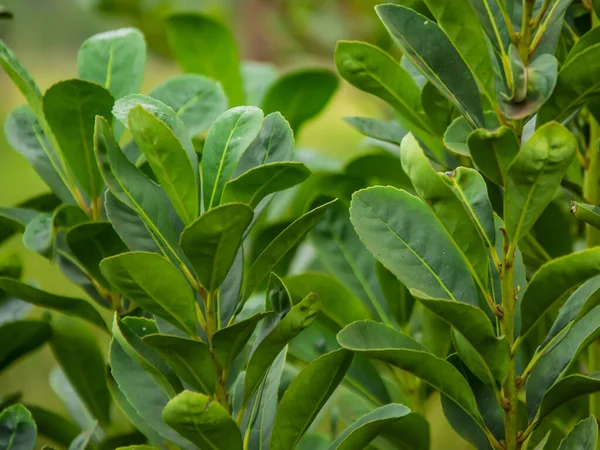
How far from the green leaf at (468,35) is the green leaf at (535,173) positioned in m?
0.11

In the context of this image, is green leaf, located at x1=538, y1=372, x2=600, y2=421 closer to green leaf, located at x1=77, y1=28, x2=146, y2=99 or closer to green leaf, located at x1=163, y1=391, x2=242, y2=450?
green leaf, located at x1=163, y1=391, x2=242, y2=450

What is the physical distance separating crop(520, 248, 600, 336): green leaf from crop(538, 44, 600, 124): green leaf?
151mm

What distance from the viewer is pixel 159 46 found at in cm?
183

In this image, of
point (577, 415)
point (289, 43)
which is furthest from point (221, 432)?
point (289, 43)

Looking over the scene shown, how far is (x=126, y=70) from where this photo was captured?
2.52 ft

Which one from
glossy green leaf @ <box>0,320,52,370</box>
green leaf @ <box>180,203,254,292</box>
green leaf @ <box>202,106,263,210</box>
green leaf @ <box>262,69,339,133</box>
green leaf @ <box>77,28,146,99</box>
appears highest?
green leaf @ <box>77,28,146,99</box>

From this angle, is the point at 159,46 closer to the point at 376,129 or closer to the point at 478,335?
the point at 376,129

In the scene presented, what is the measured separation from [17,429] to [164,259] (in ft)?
0.83

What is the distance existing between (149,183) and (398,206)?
180mm

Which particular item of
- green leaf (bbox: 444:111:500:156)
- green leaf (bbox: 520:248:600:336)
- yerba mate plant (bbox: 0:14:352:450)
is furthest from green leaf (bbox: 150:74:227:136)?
green leaf (bbox: 520:248:600:336)

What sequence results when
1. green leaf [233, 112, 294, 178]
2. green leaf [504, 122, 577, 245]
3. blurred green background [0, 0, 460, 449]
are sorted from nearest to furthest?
1. green leaf [504, 122, 577, 245]
2. green leaf [233, 112, 294, 178]
3. blurred green background [0, 0, 460, 449]

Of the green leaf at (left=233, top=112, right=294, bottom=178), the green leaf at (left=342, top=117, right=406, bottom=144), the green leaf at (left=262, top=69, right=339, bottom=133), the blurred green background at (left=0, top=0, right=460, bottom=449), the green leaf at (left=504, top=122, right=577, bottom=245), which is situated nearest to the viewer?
the green leaf at (left=504, top=122, right=577, bottom=245)

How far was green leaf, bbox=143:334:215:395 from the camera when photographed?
1.74ft

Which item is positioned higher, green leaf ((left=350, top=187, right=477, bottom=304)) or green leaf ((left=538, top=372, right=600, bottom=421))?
green leaf ((left=350, top=187, right=477, bottom=304))
